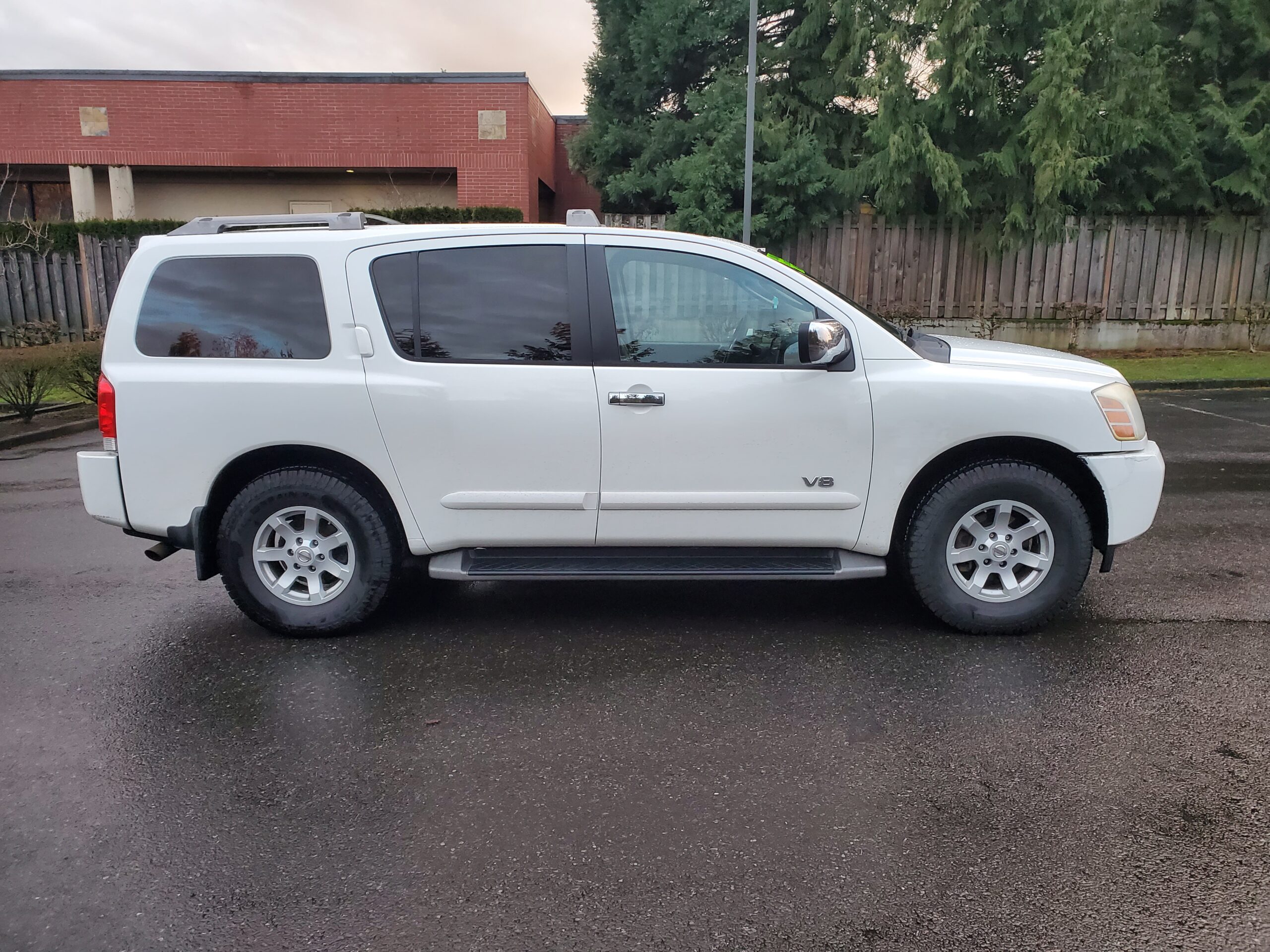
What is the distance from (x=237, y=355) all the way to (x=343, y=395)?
0.58 metres

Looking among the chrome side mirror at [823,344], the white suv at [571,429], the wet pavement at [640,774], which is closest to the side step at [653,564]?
the white suv at [571,429]

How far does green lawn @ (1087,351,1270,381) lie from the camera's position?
1472 cm

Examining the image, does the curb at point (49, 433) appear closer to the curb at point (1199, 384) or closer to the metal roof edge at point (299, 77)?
the metal roof edge at point (299, 77)

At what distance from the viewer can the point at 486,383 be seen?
458 centimetres

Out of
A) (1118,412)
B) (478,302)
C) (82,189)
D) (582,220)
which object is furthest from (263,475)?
(82,189)

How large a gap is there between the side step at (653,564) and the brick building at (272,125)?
15.5 m

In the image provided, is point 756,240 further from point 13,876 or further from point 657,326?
point 13,876

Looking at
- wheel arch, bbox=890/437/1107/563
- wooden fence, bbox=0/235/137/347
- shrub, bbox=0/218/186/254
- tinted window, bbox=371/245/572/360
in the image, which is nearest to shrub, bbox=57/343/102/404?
wooden fence, bbox=0/235/137/347

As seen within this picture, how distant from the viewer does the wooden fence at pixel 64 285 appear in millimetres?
17094

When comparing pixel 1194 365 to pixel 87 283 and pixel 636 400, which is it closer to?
pixel 636 400

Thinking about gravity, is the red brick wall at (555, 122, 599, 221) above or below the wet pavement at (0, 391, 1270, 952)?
above

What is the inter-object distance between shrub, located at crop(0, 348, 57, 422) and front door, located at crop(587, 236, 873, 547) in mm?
9355

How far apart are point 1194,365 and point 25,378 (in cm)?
1706

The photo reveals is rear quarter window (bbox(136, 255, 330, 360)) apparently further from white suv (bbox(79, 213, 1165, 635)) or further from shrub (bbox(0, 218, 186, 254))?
shrub (bbox(0, 218, 186, 254))
